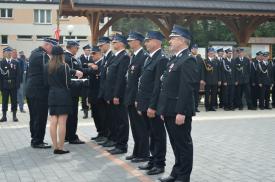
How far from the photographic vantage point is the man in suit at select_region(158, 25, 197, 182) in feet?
20.7

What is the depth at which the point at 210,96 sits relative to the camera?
16.9m

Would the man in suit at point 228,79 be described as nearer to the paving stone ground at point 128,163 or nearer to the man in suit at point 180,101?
the paving stone ground at point 128,163

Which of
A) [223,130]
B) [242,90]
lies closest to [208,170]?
[223,130]

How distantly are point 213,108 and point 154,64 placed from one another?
951cm

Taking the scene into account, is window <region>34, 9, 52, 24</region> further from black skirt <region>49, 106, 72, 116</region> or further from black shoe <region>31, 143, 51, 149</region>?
black skirt <region>49, 106, 72, 116</region>

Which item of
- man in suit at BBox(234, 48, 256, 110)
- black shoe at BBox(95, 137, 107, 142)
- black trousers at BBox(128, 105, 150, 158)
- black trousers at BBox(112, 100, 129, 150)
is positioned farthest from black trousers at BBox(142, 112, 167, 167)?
man in suit at BBox(234, 48, 256, 110)

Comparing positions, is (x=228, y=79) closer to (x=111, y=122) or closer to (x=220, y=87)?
(x=220, y=87)

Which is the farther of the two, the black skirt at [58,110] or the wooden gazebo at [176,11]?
the wooden gazebo at [176,11]

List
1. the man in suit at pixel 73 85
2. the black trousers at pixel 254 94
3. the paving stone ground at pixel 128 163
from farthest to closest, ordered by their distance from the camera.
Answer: the black trousers at pixel 254 94
the man in suit at pixel 73 85
the paving stone ground at pixel 128 163

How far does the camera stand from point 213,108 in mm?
16594

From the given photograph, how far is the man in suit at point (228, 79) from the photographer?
54.7 feet

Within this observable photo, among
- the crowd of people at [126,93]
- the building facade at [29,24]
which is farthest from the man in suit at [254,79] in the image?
the building facade at [29,24]

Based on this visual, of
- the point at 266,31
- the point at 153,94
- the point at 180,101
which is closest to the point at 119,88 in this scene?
the point at 153,94

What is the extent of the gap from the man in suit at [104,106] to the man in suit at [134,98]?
1171 millimetres
